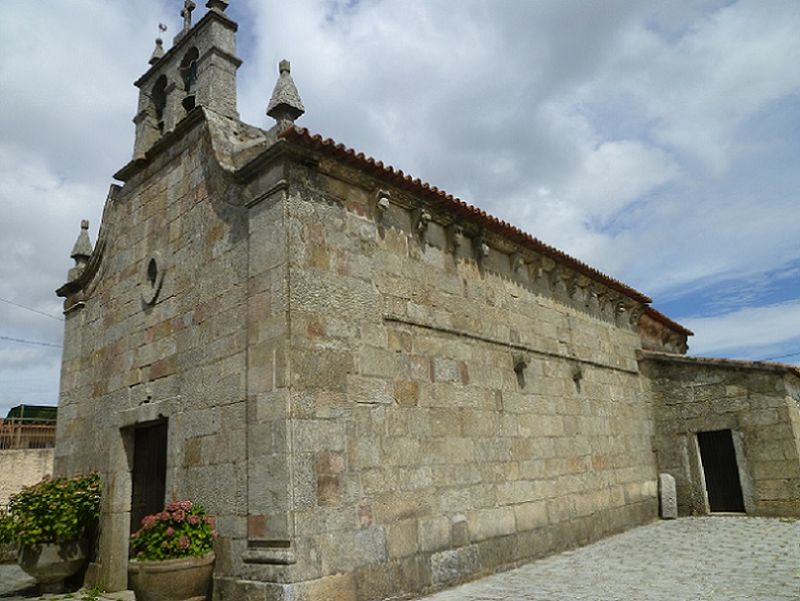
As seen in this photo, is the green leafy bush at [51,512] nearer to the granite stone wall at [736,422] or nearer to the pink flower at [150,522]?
the pink flower at [150,522]

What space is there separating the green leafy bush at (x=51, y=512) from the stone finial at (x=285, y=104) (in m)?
5.28

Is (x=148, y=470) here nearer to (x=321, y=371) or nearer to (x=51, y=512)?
(x=51, y=512)

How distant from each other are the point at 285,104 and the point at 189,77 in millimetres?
3043

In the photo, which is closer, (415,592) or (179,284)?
(415,592)

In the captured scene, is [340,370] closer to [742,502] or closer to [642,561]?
[642,561]

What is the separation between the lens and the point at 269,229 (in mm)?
6211

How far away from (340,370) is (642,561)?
15.3 feet

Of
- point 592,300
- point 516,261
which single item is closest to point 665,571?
point 516,261

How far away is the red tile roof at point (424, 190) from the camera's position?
625 centimetres

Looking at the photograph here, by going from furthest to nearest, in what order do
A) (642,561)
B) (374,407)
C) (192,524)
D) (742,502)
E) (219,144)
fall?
1. (742,502)
2. (642,561)
3. (219,144)
4. (374,407)
5. (192,524)

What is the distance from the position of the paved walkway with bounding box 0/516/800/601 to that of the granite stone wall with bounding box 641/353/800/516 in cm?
117

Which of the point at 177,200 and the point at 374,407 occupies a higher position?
the point at 177,200

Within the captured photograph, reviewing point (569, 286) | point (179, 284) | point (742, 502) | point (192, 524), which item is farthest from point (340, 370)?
point (742, 502)

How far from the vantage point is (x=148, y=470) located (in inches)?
318
